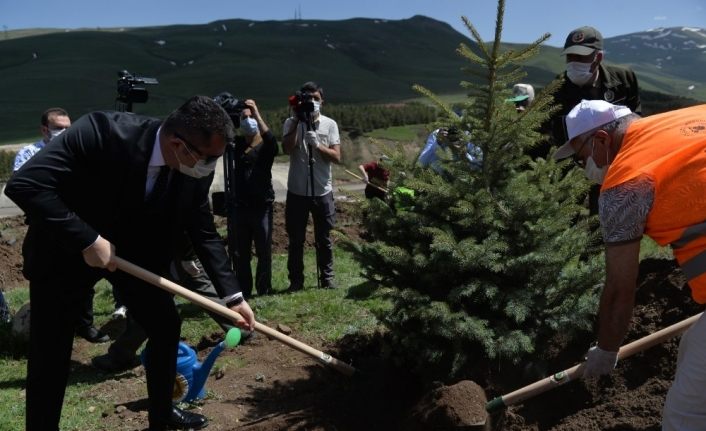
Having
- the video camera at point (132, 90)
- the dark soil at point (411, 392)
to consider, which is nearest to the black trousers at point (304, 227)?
the video camera at point (132, 90)

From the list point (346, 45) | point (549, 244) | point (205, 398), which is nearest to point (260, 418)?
point (205, 398)

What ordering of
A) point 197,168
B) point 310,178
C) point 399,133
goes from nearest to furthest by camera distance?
1. point 197,168
2. point 310,178
3. point 399,133

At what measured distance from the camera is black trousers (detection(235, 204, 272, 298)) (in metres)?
7.51

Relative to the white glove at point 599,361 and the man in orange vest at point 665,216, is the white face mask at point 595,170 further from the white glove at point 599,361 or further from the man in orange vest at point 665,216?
the white glove at point 599,361

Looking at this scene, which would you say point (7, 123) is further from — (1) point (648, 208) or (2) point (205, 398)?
(1) point (648, 208)

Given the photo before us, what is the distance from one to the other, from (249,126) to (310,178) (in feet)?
2.86

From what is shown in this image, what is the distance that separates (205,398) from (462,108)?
2729 mm

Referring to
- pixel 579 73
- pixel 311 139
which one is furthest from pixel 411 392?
pixel 311 139

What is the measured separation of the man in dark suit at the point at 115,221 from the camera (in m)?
3.59

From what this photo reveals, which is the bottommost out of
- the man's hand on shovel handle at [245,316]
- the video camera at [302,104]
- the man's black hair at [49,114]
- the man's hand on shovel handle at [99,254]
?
the man's hand on shovel handle at [245,316]

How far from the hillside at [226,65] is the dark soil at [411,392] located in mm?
30283

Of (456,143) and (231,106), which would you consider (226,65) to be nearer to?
(231,106)

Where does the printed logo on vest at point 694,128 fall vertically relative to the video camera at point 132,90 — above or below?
above

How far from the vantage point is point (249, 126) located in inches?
285
